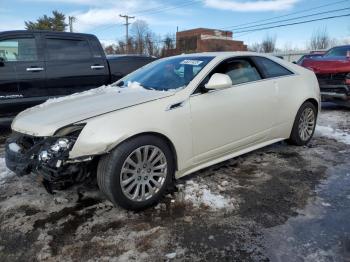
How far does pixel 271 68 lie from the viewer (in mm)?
4750

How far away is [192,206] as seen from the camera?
339 centimetres

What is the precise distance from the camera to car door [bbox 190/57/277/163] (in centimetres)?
371

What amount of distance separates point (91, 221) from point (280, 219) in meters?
1.70

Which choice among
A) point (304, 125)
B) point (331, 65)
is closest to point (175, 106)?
point (304, 125)

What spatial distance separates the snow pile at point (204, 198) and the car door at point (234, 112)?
0.31 meters

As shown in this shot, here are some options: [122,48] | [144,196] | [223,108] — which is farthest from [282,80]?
[122,48]

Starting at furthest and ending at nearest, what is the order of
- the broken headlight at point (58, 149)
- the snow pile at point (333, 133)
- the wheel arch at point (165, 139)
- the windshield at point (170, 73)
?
the snow pile at point (333, 133) < the windshield at point (170, 73) < the wheel arch at point (165, 139) < the broken headlight at point (58, 149)

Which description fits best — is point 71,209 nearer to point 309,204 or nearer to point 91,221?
point 91,221

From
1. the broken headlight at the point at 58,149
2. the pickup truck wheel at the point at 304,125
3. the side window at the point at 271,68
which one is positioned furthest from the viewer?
the pickup truck wheel at the point at 304,125

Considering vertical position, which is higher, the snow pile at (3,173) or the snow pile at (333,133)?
the snow pile at (333,133)

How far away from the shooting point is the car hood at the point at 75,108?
10.3 ft

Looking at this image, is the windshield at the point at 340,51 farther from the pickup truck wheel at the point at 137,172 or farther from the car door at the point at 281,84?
the pickup truck wheel at the point at 137,172

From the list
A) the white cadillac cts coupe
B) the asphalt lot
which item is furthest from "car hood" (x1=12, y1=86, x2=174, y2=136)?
the asphalt lot

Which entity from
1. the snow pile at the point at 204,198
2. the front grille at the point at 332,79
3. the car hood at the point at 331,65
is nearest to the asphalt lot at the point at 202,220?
the snow pile at the point at 204,198
